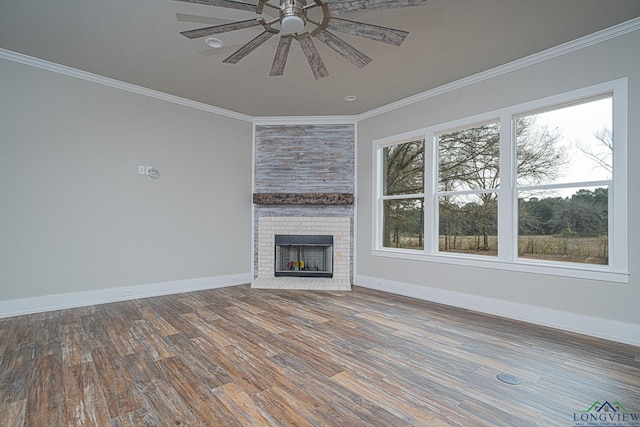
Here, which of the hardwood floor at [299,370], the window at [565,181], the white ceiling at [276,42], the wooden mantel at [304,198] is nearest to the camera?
the hardwood floor at [299,370]

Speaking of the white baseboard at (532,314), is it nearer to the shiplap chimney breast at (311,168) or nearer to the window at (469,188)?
the window at (469,188)

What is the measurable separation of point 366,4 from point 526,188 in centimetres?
276

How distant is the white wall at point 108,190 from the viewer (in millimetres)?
3393

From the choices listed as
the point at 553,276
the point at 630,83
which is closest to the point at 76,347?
the point at 553,276

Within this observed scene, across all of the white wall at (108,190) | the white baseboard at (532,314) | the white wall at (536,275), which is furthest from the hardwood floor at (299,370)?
the white wall at (108,190)

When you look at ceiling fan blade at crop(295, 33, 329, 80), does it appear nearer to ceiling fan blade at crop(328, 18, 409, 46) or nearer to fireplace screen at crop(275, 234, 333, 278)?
ceiling fan blade at crop(328, 18, 409, 46)

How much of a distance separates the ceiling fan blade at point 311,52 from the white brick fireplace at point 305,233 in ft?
9.49

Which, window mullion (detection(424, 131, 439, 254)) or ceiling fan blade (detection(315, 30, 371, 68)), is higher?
ceiling fan blade (detection(315, 30, 371, 68))

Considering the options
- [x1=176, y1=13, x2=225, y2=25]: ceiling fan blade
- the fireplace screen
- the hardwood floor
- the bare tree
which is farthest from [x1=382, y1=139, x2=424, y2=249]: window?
[x1=176, y1=13, x2=225, y2=25]: ceiling fan blade

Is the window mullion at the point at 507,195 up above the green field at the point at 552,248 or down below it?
above

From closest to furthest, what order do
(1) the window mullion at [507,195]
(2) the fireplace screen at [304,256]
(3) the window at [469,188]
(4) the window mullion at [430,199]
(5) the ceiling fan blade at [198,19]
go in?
(5) the ceiling fan blade at [198,19] < (1) the window mullion at [507,195] < (3) the window at [469,188] < (4) the window mullion at [430,199] < (2) the fireplace screen at [304,256]

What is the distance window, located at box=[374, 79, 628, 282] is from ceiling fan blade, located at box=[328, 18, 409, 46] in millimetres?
2113

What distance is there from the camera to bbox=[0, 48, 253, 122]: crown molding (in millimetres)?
3367

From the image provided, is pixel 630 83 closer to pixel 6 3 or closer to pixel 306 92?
pixel 306 92
